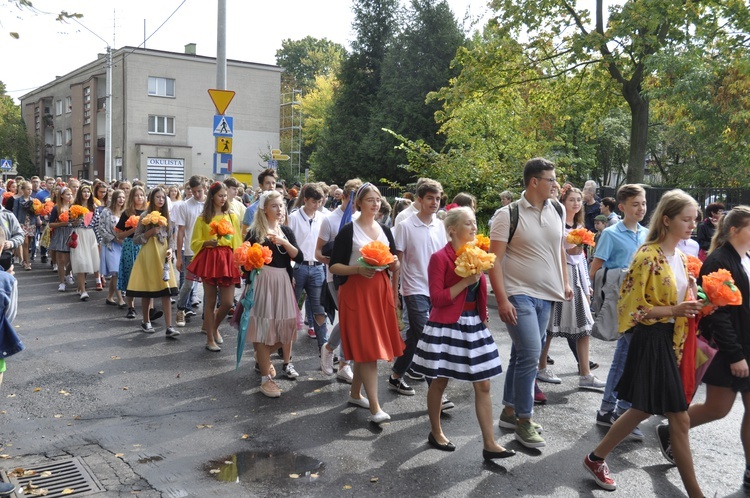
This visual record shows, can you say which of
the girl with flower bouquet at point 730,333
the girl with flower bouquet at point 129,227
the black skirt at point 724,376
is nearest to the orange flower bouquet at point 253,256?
the girl with flower bouquet at point 730,333

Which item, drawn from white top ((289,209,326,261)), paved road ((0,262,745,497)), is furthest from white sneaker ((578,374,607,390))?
white top ((289,209,326,261))

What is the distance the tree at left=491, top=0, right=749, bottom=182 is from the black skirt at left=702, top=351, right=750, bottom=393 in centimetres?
1442

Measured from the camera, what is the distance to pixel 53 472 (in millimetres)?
4961

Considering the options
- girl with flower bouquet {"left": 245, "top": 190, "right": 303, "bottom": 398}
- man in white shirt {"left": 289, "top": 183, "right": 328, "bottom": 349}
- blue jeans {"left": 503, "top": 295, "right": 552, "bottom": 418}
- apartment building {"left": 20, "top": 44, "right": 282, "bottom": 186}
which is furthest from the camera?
apartment building {"left": 20, "top": 44, "right": 282, "bottom": 186}

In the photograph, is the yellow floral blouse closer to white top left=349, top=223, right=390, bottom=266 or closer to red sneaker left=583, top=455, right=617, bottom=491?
red sneaker left=583, top=455, right=617, bottom=491

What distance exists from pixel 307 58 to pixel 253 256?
2982 inches

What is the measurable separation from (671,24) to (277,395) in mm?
17100

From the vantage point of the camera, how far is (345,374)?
7.50 metres

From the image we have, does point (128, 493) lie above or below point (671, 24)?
below

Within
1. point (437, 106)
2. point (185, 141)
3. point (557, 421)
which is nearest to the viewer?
point (557, 421)

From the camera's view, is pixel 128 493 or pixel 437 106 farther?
pixel 437 106

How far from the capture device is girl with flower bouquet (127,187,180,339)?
9.62 meters

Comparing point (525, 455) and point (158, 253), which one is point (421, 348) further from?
point (158, 253)

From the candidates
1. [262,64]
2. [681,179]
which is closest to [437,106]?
[681,179]
